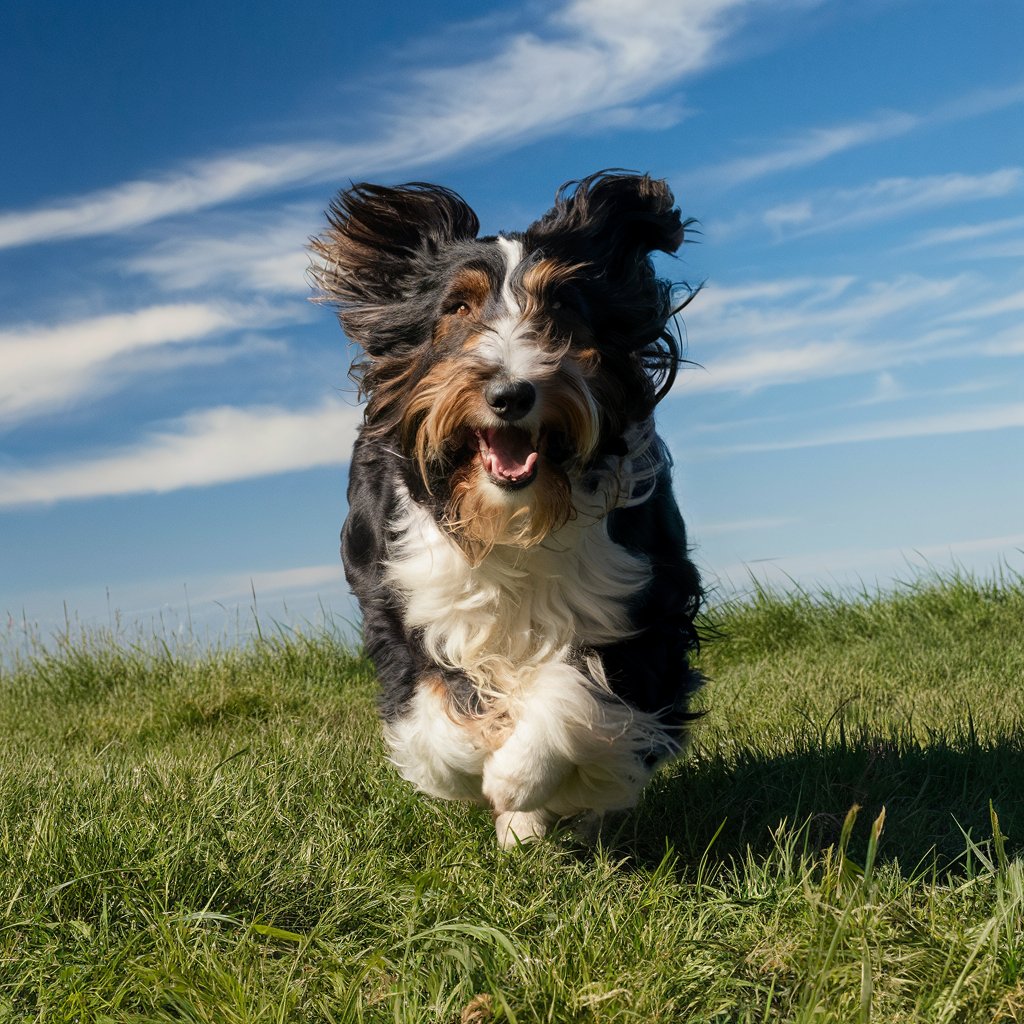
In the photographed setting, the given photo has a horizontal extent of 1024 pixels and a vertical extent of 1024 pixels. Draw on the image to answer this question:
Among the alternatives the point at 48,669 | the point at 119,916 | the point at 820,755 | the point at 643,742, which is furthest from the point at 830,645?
the point at 119,916

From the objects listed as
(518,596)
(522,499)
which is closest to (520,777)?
(518,596)

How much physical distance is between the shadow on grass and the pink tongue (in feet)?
3.86

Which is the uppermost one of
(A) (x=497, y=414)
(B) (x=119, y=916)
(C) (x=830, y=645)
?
(A) (x=497, y=414)

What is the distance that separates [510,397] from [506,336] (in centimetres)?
18

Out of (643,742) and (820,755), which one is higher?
(643,742)

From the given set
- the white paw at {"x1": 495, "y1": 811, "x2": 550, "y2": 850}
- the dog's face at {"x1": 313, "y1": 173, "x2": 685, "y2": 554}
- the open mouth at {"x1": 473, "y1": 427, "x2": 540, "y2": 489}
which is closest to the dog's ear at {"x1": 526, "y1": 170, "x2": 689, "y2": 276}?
the dog's face at {"x1": 313, "y1": 173, "x2": 685, "y2": 554}

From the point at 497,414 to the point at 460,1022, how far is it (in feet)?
4.72

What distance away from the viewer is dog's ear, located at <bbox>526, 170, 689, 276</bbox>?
12.0 feet

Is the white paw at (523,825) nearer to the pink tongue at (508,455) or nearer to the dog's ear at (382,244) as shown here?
the pink tongue at (508,455)

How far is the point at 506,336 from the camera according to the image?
3.11 metres

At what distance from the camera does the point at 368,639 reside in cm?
395

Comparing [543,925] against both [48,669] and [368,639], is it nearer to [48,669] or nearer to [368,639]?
[368,639]

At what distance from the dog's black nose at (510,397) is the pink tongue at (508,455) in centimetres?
13

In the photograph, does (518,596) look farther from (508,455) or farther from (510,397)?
(510,397)
